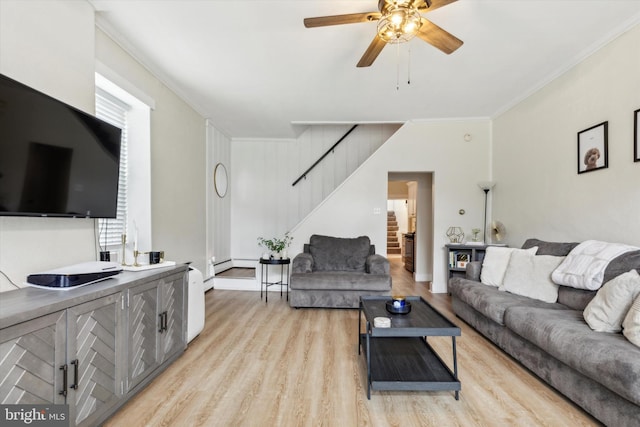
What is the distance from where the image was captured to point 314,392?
2.02 meters

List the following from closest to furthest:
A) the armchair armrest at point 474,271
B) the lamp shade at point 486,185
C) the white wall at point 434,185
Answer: the armchair armrest at point 474,271 → the lamp shade at point 486,185 → the white wall at point 434,185

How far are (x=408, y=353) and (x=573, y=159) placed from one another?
261 centimetres

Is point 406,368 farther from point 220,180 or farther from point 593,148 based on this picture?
point 220,180

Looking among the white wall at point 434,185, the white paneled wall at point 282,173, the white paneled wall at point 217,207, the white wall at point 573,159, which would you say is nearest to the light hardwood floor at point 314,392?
the white wall at point 573,159

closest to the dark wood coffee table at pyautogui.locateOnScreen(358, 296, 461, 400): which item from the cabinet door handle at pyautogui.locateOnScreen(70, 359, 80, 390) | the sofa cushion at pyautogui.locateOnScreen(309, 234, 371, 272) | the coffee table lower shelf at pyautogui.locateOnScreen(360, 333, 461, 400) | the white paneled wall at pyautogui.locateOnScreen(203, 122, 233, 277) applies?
the coffee table lower shelf at pyautogui.locateOnScreen(360, 333, 461, 400)

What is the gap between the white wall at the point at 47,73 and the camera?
1679mm

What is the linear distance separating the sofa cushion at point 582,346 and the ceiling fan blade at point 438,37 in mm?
2066

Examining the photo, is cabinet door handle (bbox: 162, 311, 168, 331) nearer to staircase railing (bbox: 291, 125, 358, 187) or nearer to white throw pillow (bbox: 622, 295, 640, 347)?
white throw pillow (bbox: 622, 295, 640, 347)

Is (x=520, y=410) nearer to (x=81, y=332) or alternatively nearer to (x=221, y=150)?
(x=81, y=332)

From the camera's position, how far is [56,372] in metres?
1.38

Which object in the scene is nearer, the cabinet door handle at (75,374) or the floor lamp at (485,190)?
the cabinet door handle at (75,374)

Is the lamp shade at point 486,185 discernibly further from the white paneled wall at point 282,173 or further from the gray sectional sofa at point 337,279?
the white paneled wall at point 282,173

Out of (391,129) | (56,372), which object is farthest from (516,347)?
(391,129)

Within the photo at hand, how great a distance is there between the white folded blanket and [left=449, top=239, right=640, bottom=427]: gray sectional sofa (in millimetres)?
71
